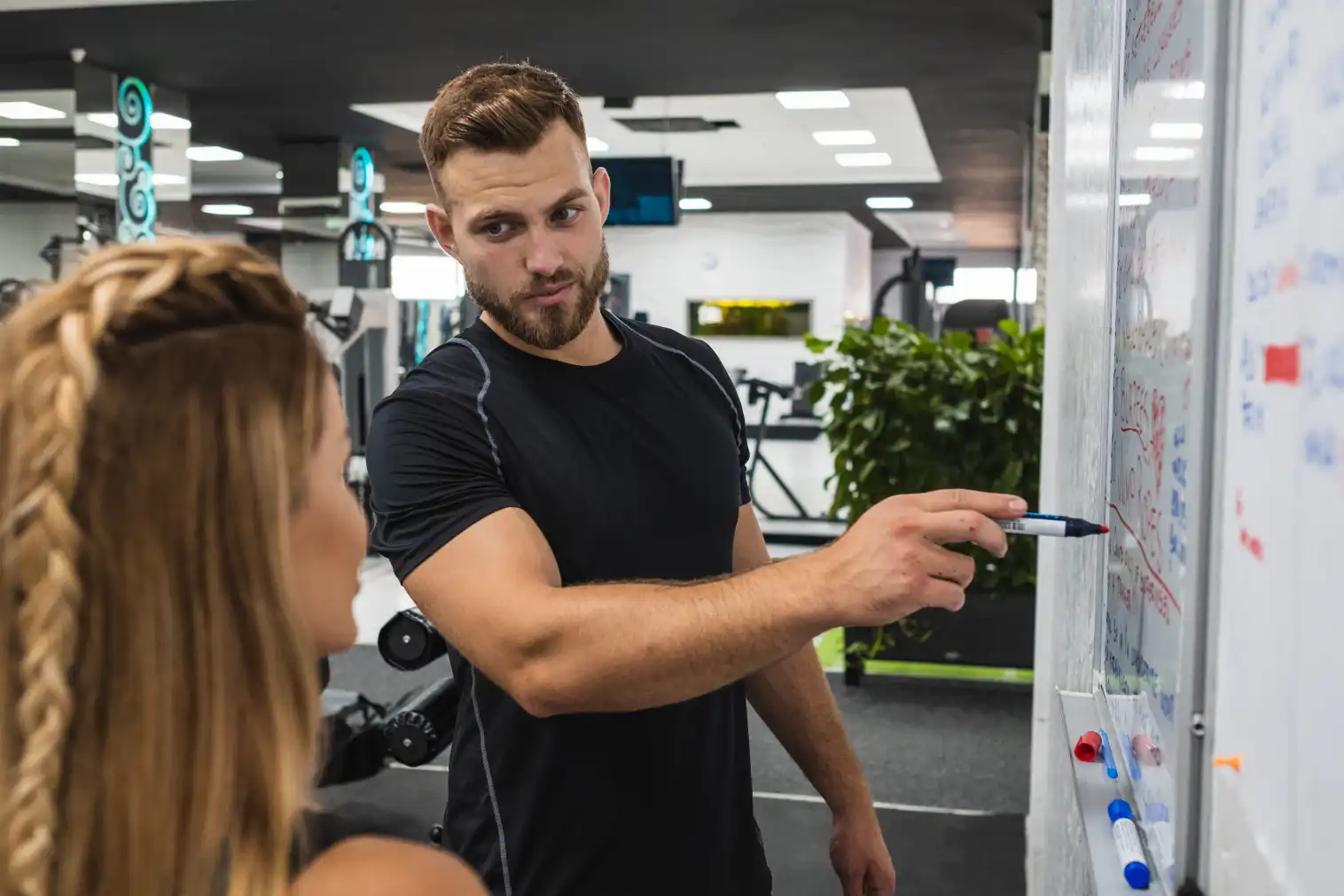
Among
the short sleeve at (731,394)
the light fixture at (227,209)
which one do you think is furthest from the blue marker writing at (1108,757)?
the light fixture at (227,209)

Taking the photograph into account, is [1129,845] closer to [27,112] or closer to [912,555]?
[912,555]

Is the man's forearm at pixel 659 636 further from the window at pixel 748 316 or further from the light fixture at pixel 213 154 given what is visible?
the window at pixel 748 316

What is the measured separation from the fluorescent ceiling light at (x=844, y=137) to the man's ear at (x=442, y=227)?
25.8 ft

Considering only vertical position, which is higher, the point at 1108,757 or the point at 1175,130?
the point at 1175,130

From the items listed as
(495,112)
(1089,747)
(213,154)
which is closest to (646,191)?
(213,154)

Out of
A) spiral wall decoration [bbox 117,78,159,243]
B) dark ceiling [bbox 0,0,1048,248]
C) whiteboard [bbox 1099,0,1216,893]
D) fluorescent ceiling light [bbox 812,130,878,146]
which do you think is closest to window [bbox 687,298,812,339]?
fluorescent ceiling light [bbox 812,130,878,146]

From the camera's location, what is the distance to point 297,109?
25.1 ft

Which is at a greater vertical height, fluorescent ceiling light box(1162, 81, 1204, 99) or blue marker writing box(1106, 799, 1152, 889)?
fluorescent ceiling light box(1162, 81, 1204, 99)

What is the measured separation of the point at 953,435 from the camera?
4.27 metres

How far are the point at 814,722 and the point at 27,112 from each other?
6.32m

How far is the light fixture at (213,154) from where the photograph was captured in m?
9.55

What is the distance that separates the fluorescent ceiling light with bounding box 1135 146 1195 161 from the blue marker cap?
1.61ft

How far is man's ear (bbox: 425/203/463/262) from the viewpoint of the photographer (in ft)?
4.73

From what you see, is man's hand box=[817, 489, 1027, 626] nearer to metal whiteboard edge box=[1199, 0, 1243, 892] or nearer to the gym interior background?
metal whiteboard edge box=[1199, 0, 1243, 892]
